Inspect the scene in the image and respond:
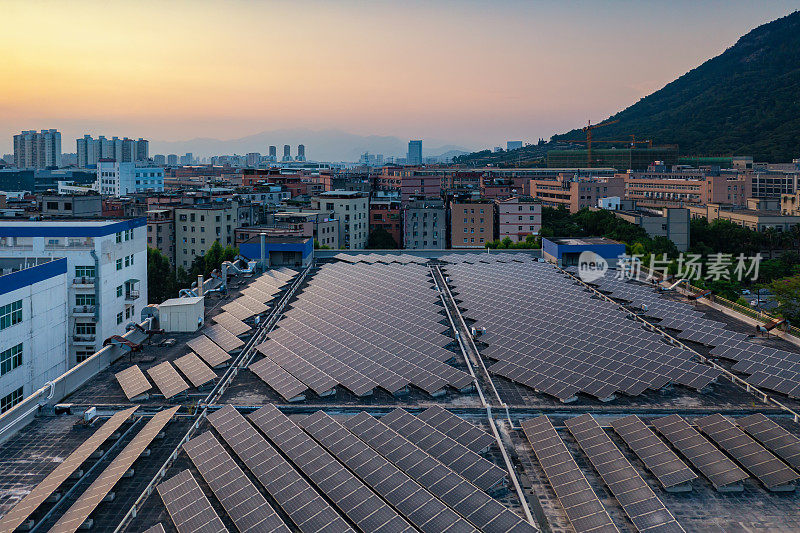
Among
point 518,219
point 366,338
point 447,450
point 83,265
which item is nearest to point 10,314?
point 83,265

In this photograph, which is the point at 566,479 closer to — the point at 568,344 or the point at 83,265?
the point at 568,344

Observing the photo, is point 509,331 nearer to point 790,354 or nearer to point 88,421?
point 790,354

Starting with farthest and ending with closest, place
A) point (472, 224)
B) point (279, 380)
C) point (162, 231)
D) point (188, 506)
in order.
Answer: point (472, 224), point (162, 231), point (279, 380), point (188, 506)

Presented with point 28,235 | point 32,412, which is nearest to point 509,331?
point 32,412

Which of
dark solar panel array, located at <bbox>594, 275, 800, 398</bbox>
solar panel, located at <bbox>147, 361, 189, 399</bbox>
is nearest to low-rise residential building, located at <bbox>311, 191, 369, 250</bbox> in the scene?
dark solar panel array, located at <bbox>594, 275, 800, 398</bbox>

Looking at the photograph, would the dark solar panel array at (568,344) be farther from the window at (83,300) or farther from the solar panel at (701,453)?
the window at (83,300)

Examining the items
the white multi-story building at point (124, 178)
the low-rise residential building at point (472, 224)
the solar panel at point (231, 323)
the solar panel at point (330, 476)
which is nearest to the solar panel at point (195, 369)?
the solar panel at point (231, 323)
